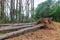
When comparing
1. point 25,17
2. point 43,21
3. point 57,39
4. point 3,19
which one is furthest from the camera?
point 25,17

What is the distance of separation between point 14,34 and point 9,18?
3.75 metres

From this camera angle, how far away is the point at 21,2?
7742 millimetres

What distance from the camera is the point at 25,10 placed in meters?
8.25

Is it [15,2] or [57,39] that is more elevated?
[15,2]

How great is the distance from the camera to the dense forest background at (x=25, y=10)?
7.12 m

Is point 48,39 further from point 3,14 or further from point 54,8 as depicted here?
point 54,8

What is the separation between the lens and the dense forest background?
7.12 m

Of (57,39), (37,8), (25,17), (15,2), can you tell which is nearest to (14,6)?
(15,2)

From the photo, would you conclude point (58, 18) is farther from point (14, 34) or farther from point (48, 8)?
point (14, 34)

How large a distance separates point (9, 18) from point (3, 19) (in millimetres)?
456

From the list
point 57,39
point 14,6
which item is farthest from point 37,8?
point 57,39

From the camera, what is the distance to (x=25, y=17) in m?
8.24

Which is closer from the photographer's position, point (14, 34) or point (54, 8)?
point (14, 34)

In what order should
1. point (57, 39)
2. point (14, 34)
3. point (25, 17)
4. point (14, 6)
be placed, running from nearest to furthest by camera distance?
point (14, 34), point (57, 39), point (14, 6), point (25, 17)
